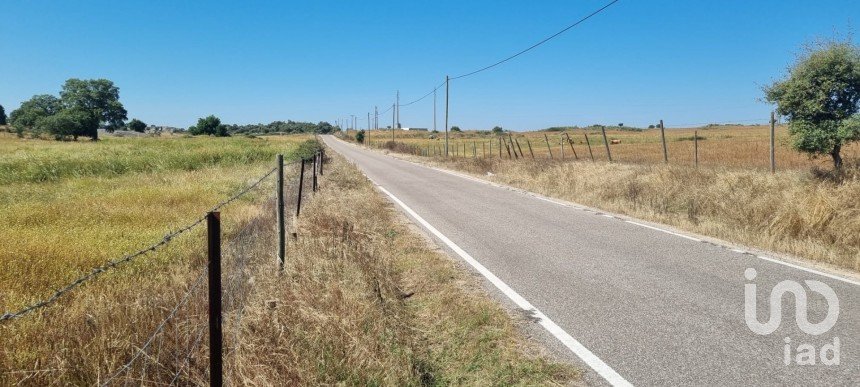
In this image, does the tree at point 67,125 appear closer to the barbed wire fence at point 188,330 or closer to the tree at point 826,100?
the barbed wire fence at point 188,330

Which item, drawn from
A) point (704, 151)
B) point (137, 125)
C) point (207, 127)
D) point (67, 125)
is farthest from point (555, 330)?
point (137, 125)

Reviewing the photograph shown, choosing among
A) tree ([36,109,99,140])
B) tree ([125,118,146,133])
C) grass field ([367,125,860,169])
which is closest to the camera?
grass field ([367,125,860,169])

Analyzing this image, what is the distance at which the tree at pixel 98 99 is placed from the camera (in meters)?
110

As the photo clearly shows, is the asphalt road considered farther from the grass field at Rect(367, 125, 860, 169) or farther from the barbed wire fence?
the grass field at Rect(367, 125, 860, 169)

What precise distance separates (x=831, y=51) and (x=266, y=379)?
37.4 feet

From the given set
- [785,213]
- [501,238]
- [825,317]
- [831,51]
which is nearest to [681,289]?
[825,317]

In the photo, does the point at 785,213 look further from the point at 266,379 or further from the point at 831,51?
the point at 266,379

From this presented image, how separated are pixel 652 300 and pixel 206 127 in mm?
127148

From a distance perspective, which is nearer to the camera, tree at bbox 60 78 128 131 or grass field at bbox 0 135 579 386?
grass field at bbox 0 135 579 386

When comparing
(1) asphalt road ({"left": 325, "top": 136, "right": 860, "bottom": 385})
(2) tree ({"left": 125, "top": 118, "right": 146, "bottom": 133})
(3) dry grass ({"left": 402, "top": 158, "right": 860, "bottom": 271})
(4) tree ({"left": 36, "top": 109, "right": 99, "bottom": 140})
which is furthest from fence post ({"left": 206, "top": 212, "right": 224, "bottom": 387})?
(2) tree ({"left": 125, "top": 118, "right": 146, "bottom": 133})

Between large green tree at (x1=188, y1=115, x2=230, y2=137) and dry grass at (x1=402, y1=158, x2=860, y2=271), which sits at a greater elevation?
large green tree at (x1=188, y1=115, x2=230, y2=137)

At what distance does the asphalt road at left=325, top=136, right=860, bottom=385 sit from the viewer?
3.62 metres

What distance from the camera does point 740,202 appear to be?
9734 mm

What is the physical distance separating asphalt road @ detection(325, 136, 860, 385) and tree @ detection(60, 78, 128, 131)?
124 metres
